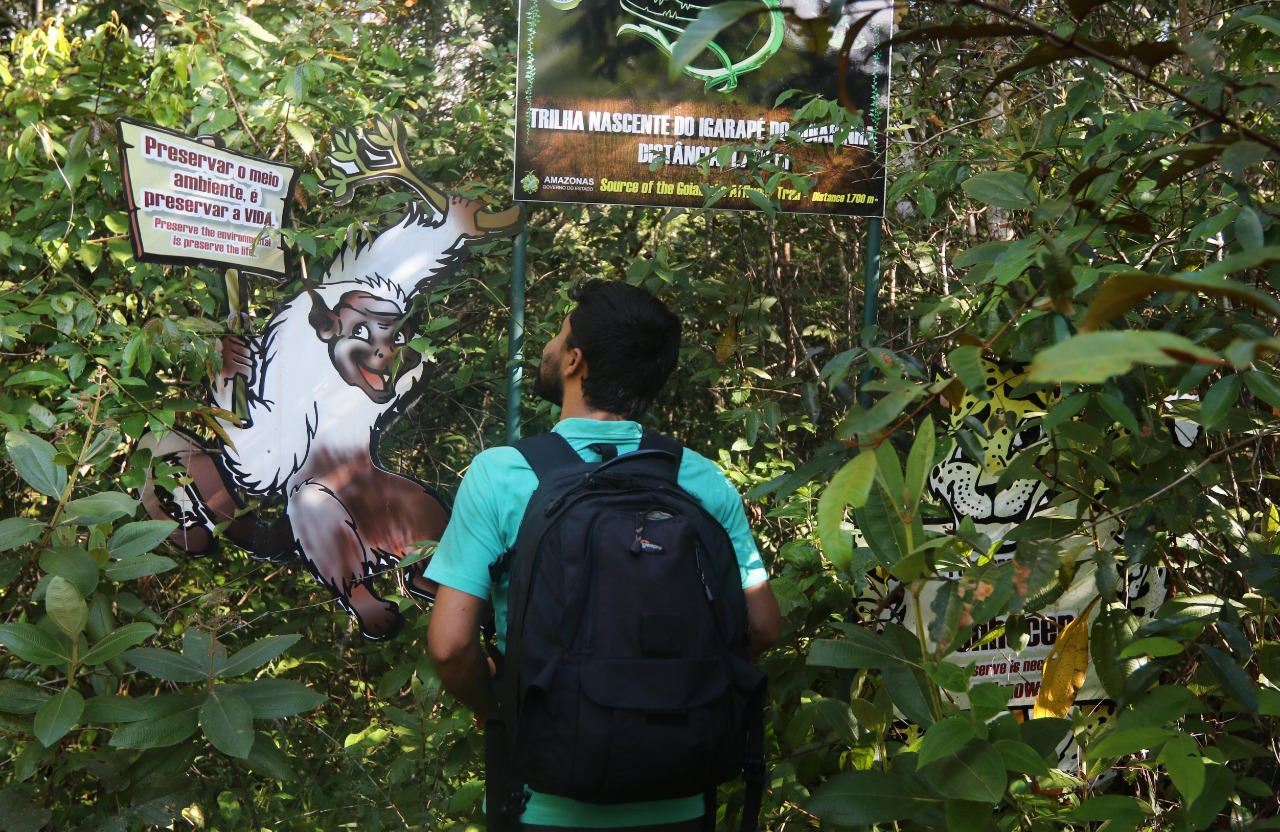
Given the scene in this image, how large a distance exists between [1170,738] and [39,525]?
81.9 inches

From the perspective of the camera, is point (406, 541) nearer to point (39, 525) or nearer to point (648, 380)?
point (39, 525)

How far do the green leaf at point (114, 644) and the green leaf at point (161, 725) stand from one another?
13cm

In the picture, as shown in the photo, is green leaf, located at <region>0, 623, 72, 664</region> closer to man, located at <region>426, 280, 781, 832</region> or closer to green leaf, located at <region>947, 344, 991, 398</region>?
man, located at <region>426, 280, 781, 832</region>

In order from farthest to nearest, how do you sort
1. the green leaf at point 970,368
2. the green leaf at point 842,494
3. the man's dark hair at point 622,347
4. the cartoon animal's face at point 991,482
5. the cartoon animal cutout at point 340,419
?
the cartoon animal cutout at point 340,419, the cartoon animal's face at point 991,482, the man's dark hair at point 622,347, the green leaf at point 970,368, the green leaf at point 842,494

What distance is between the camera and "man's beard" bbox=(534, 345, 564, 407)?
7.16 ft

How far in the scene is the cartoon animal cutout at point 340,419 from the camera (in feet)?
10.9

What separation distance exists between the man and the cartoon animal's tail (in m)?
1.45

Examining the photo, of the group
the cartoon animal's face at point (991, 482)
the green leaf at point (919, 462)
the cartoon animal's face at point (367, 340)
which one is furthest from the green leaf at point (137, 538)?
the cartoon animal's face at point (991, 482)

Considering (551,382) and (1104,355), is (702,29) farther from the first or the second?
(551,382)

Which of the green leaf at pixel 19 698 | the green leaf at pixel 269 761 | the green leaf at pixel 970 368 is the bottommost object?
the green leaf at pixel 269 761

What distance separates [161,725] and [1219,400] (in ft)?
6.33

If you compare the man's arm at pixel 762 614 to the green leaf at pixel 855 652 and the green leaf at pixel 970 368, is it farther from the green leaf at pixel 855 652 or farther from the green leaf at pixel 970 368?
the green leaf at pixel 970 368

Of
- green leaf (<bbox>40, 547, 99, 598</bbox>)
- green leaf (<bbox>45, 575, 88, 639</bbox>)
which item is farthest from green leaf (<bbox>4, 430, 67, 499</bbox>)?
green leaf (<bbox>45, 575, 88, 639</bbox>)

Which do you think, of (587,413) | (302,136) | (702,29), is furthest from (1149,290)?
(302,136)
